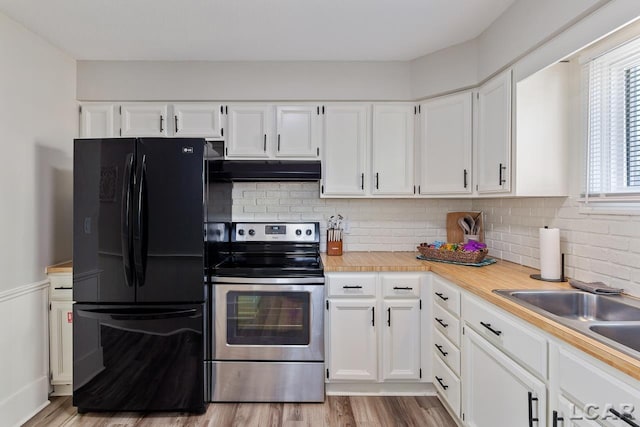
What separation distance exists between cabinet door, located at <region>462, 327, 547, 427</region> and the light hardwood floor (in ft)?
1.45

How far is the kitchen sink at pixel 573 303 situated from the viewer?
1.59 m

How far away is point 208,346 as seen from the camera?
2354 millimetres

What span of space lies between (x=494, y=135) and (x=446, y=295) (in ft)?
3.39

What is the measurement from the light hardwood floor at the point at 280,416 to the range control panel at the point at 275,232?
121cm

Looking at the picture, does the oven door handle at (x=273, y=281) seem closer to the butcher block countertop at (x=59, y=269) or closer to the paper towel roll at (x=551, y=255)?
the butcher block countertop at (x=59, y=269)

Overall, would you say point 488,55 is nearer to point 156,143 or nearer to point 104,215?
point 156,143

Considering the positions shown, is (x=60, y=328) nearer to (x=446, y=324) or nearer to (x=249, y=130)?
(x=249, y=130)

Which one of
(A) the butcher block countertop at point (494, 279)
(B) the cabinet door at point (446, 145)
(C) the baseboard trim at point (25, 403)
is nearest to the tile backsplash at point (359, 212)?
(A) the butcher block countertop at point (494, 279)

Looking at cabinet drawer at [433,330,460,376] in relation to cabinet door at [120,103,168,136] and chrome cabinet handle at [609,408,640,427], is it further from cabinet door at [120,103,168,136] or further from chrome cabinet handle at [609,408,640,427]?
cabinet door at [120,103,168,136]

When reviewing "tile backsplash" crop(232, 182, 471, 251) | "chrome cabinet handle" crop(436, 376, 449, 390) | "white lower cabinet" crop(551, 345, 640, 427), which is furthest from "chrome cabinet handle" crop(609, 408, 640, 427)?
"tile backsplash" crop(232, 182, 471, 251)

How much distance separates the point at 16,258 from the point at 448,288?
2613 millimetres

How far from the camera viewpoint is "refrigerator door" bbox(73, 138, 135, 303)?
7.32ft

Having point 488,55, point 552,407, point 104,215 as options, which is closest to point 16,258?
point 104,215

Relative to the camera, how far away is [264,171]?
261 cm
